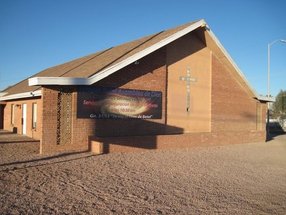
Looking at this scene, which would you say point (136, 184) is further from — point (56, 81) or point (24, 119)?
point (24, 119)

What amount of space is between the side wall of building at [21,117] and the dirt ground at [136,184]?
565 centimetres

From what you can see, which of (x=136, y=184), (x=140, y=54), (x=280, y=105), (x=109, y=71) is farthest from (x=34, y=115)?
(x=280, y=105)

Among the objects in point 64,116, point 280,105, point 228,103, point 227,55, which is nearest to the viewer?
point 64,116

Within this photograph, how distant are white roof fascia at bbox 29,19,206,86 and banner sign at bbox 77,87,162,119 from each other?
71 centimetres

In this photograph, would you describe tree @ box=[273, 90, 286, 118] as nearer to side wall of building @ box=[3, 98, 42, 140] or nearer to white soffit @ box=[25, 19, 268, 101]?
white soffit @ box=[25, 19, 268, 101]

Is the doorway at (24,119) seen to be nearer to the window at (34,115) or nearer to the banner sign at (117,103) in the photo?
the window at (34,115)

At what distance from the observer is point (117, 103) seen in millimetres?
16844

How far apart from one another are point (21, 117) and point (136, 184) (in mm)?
16841

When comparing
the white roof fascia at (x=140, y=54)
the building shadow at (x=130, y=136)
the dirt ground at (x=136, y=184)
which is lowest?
the dirt ground at (x=136, y=184)

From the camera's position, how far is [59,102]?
48.3 ft

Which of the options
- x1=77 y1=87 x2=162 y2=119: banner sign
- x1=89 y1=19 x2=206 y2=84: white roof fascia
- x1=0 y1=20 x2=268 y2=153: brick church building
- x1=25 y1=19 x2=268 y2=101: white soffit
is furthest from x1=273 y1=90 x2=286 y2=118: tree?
x1=77 y1=87 x2=162 y2=119: banner sign

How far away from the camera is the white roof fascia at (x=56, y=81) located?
44.5 feet

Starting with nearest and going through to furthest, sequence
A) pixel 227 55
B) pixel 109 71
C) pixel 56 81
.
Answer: pixel 56 81
pixel 109 71
pixel 227 55

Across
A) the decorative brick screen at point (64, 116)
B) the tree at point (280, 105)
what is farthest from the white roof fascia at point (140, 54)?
the tree at point (280, 105)
